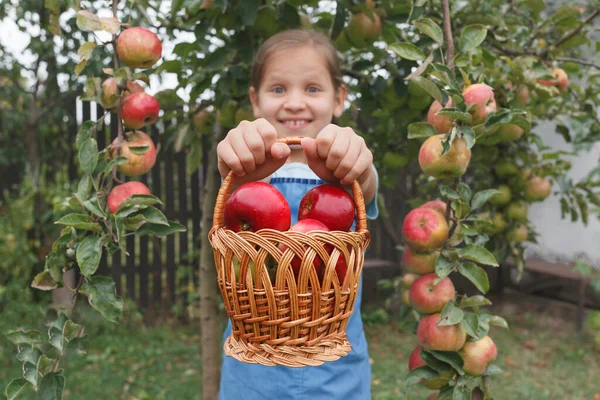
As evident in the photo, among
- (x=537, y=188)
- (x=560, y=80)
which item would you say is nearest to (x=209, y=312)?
(x=537, y=188)

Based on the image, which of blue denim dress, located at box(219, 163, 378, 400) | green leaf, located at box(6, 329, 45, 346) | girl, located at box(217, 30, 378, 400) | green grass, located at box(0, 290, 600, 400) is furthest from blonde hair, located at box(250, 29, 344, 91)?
green grass, located at box(0, 290, 600, 400)

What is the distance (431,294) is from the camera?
3.78ft

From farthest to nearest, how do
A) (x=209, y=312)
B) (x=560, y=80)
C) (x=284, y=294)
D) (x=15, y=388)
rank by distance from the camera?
(x=209, y=312), (x=560, y=80), (x=15, y=388), (x=284, y=294)

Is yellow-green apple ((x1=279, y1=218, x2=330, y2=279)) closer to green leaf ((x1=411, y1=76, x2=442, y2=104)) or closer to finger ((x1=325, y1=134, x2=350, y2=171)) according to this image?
finger ((x1=325, y1=134, x2=350, y2=171))

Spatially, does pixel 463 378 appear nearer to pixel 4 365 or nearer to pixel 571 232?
pixel 4 365

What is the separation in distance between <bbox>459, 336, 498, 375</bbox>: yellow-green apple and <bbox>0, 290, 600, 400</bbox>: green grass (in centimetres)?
133

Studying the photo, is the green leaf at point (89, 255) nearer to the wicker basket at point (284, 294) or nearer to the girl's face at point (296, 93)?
the wicker basket at point (284, 294)

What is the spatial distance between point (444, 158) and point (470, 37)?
27 centimetres

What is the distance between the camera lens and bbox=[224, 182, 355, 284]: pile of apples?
31.0 inches

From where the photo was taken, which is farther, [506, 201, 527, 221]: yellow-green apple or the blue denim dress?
[506, 201, 527, 221]: yellow-green apple

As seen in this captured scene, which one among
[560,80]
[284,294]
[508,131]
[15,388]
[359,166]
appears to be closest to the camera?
[284,294]

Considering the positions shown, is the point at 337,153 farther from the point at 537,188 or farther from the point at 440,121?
the point at 537,188

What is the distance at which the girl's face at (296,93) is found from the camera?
Result: 1160 millimetres

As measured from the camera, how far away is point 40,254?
3.65 meters
